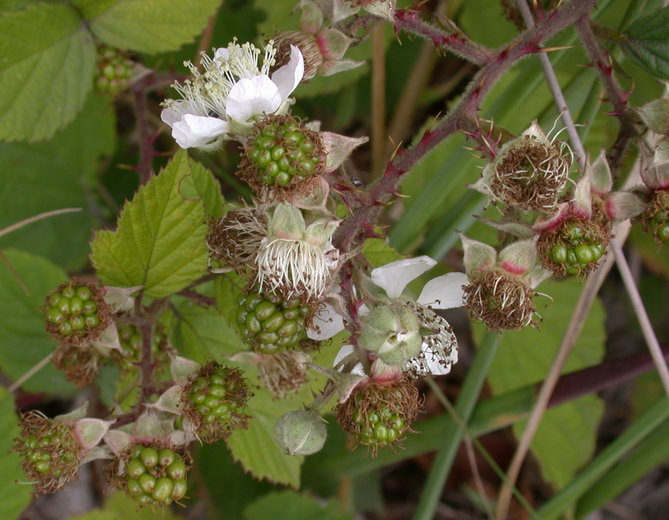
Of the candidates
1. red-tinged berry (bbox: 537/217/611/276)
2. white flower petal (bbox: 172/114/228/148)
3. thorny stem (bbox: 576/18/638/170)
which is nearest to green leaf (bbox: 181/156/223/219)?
white flower petal (bbox: 172/114/228/148)

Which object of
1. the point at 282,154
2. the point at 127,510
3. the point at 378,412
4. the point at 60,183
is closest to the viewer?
the point at 282,154

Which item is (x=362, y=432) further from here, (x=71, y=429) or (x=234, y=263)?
(x=71, y=429)

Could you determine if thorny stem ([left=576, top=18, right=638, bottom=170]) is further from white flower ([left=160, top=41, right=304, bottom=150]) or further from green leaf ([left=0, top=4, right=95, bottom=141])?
green leaf ([left=0, top=4, right=95, bottom=141])

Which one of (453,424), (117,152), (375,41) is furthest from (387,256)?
(117,152)

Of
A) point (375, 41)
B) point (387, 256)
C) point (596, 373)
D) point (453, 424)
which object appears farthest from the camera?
point (375, 41)

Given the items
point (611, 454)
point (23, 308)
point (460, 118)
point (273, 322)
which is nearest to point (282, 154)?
point (273, 322)

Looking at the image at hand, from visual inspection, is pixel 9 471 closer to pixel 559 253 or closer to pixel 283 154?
pixel 283 154
